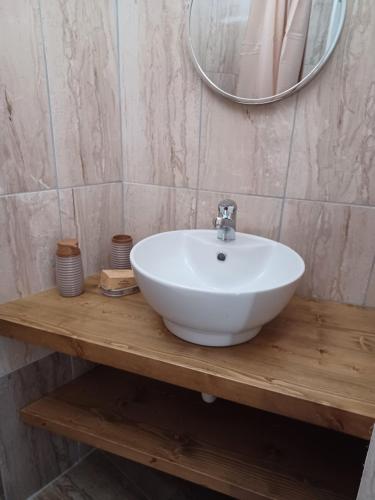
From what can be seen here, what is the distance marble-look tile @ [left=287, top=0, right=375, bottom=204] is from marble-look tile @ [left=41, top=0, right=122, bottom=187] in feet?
2.17

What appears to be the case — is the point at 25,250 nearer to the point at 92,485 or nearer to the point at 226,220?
the point at 226,220

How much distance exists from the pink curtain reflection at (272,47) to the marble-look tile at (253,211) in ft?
1.07

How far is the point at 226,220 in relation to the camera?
1.06 metres

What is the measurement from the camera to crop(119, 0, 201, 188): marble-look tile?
1128 millimetres

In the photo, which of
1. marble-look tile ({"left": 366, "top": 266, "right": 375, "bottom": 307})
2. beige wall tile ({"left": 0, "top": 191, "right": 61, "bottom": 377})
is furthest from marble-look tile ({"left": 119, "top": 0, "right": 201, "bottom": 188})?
marble-look tile ({"left": 366, "top": 266, "right": 375, "bottom": 307})

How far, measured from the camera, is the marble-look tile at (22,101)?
0.91m

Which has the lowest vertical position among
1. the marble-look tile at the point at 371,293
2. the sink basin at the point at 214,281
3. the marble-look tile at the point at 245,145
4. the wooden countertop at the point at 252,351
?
the wooden countertop at the point at 252,351

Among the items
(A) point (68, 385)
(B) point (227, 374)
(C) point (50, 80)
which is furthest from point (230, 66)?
(A) point (68, 385)

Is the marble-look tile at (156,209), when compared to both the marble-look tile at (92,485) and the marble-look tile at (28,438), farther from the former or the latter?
the marble-look tile at (92,485)

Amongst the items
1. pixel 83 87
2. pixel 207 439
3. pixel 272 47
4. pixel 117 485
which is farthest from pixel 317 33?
pixel 117 485

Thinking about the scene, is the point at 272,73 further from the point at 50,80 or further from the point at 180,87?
the point at 50,80

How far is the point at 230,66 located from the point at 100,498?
5.28 ft

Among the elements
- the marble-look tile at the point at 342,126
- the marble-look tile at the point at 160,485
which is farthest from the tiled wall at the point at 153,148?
the marble-look tile at the point at 160,485

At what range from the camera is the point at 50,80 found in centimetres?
102
